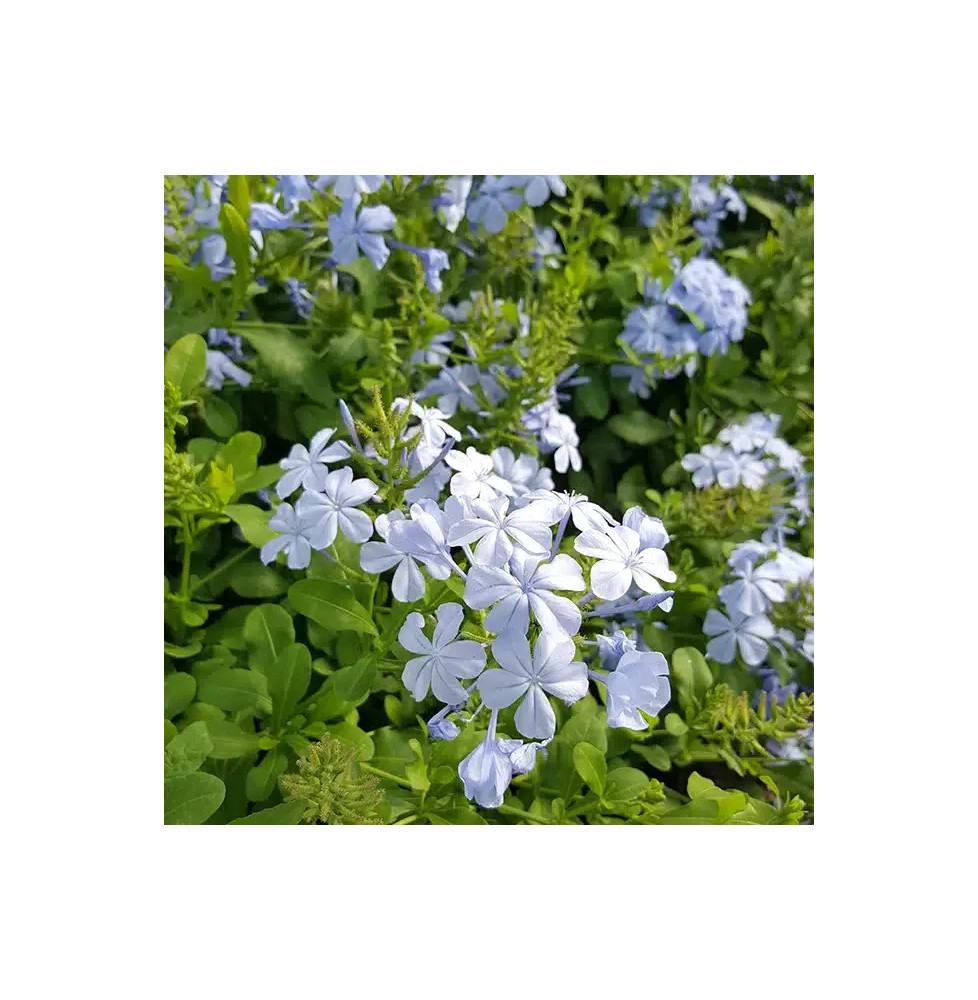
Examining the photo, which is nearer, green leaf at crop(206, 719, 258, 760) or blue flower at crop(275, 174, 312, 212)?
green leaf at crop(206, 719, 258, 760)

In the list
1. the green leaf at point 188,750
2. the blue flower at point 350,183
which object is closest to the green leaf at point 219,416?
the blue flower at point 350,183

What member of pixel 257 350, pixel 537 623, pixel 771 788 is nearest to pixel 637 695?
pixel 537 623

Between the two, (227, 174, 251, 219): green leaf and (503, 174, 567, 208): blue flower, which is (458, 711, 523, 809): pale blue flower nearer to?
(227, 174, 251, 219): green leaf

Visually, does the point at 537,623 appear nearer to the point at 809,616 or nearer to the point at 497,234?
the point at 809,616

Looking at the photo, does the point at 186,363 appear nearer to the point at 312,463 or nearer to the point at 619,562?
the point at 312,463

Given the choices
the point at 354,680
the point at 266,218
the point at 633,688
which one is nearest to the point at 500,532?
the point at 633,688

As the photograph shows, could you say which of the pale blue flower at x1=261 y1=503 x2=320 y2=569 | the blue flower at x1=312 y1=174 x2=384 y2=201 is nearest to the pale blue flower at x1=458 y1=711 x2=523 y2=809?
the pale blue flower at x1=261 y1=503 x2=320 y2=569
